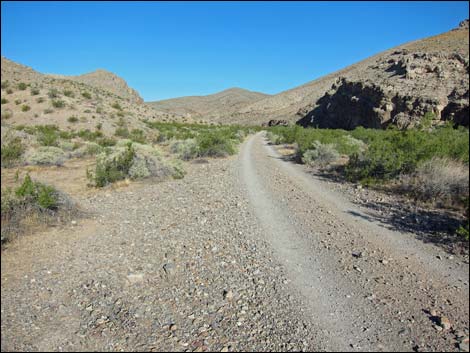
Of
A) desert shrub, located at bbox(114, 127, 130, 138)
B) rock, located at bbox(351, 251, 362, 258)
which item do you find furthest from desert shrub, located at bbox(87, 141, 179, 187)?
desert shrub, located at bbox(114, 127, 130, 138)

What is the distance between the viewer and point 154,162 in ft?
36.6

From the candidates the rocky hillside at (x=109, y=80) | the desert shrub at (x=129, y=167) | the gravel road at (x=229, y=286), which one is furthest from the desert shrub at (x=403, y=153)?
the rocky hillside at (x=109, y=80)

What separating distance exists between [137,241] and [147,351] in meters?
2.78

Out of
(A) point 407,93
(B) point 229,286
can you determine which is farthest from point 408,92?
(B) point 229,286

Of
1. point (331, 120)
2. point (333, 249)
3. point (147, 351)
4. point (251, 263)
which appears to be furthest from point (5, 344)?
point (331, 120)

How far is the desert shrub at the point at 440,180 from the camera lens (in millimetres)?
6801

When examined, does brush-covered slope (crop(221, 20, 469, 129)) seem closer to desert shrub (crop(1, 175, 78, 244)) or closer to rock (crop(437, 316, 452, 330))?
rock (crop(437, 316, 452, 330))

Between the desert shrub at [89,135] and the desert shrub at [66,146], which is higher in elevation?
the desert shrub at [89,135]

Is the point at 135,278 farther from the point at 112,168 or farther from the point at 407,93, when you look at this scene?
the point at 407,93

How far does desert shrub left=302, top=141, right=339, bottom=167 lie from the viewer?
14.5 metres

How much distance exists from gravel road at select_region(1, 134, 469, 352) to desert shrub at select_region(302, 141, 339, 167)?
7.88m

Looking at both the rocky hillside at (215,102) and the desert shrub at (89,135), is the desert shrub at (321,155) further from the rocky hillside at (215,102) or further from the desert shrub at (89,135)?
the rocky hillside at (215,102)

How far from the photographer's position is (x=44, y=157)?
12297 mm

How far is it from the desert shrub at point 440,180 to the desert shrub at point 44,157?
12931 millimetres
